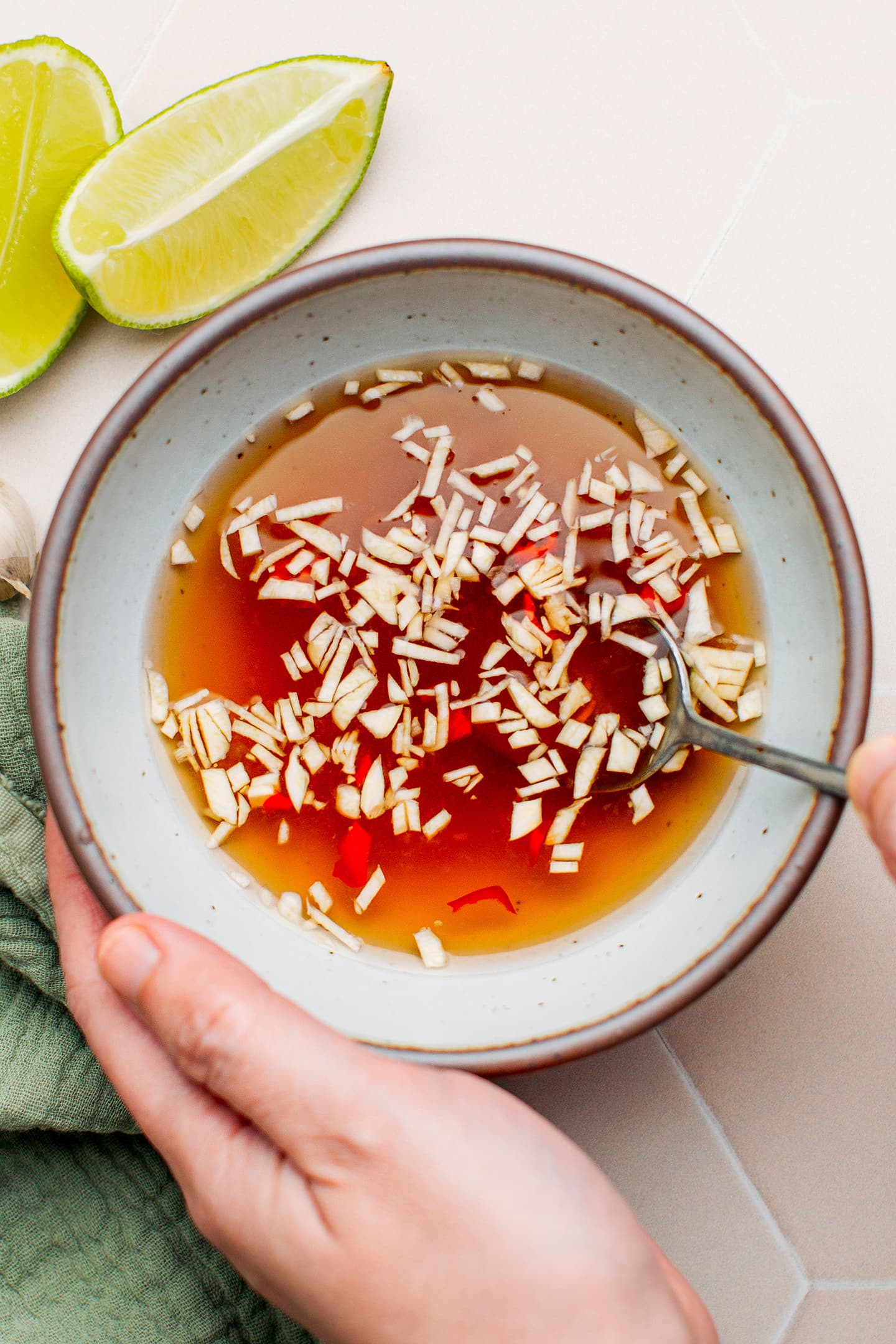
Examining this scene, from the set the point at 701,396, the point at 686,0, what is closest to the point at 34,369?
the point at 701,396

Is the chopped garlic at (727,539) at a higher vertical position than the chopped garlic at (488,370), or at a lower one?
lower

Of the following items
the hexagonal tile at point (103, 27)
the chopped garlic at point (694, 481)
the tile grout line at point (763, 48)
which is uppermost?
the tile grout line at point (763, 48)

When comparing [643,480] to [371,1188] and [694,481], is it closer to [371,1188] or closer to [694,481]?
[694,481]

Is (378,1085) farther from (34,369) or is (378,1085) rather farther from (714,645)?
(34,369)

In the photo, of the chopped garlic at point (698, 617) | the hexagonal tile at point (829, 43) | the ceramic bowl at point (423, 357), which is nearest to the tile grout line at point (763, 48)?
the hexagonal tile at point (829, 43)

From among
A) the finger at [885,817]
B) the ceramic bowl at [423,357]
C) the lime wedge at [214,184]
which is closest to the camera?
the finger at [885,817]

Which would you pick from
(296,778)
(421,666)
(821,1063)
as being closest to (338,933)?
(296,778)

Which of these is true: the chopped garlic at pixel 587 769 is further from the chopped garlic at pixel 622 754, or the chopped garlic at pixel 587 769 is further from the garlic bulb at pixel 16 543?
the garlic bulb at pixel 16 543
